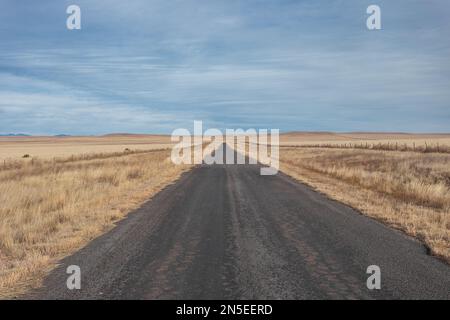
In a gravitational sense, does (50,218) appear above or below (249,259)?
above

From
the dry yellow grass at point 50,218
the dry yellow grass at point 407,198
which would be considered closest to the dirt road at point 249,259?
the dry yellow grass at point 50,218

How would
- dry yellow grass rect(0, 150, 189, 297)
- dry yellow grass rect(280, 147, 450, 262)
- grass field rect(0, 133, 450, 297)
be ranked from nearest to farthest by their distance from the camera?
dry yellow grass rect(0, 150, 189, 297) < grass field rect(0, 133, 450, 297) < dry yellow grass rect(280, 147, 450, 262)

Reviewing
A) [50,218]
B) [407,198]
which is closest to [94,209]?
[50,218]

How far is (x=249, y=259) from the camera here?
6.91 m

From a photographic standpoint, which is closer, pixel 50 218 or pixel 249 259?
pixel 249 259

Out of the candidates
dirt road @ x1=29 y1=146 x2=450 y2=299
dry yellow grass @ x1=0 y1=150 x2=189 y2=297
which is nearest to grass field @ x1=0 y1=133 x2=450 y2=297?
dry yellow grass @ x1=0 y1=150 x2=189 y2=297

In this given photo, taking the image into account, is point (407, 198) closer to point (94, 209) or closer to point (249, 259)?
point (249, 259)

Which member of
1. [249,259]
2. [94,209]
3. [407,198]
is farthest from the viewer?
[407,198]

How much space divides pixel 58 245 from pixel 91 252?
918mm

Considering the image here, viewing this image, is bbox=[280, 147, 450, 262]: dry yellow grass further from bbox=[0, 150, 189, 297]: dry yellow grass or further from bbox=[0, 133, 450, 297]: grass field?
bbox=[0, 150, 189, 297]: dry yellow grass

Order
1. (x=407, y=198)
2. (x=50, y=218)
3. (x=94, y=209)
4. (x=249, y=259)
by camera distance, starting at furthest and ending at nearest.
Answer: (x=407, y=198), (x=94, y=209), (x=50, y=218), (x=249, y=259)

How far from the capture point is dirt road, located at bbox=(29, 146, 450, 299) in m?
5.40

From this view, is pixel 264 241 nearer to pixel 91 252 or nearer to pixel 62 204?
pixel 91 252
